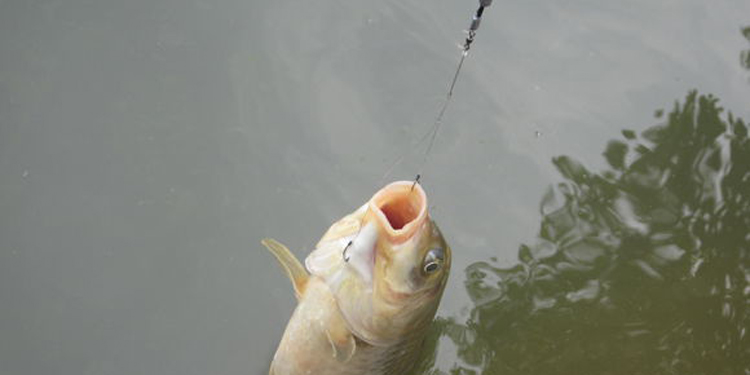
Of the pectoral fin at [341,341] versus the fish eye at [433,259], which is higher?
the fish eye at [433,259]

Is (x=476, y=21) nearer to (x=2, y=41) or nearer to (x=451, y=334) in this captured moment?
(x=451, y=334)

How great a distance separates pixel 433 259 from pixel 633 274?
6.85ft

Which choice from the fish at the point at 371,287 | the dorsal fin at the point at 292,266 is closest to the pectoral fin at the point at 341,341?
the fish at the point at 371,287

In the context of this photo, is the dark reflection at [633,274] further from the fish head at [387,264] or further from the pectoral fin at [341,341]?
the fish head at [387,264]

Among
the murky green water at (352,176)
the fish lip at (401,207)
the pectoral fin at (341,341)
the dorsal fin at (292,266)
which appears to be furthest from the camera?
the murky green water at (352,176)

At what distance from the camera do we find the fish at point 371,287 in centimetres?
289

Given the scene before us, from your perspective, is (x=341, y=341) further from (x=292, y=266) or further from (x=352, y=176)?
(x=352, y=176)

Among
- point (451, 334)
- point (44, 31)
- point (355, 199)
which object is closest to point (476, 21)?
point (355, 199)

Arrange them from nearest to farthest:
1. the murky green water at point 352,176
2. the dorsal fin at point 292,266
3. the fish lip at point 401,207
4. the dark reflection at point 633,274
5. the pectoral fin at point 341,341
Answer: the fish lip at point 401,207 < the pectoral fin at point 341,341 < the dorsal fin at point 292,266 < the murky green water at point 352,176 < the dark reflection at point 633,274

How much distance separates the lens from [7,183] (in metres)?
4.01

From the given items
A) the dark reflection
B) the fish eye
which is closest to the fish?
the fish eye

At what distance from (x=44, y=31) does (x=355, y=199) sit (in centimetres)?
186

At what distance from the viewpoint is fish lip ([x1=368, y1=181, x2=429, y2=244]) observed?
9.32ft

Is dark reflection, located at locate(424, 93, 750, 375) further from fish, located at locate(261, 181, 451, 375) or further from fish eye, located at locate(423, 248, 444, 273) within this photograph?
fish eye, located at locate(423, 248, 444, 273)
